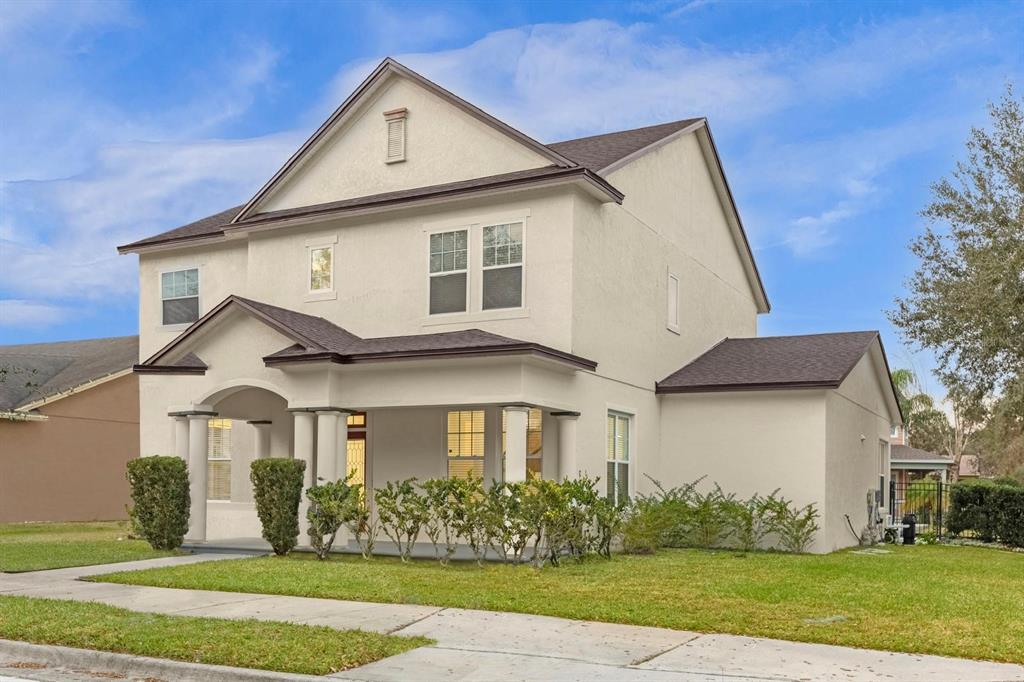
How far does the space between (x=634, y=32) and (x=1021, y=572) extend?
1347 centimetres

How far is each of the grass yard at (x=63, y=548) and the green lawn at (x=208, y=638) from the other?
16.4ft

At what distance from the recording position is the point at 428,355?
54.8ft

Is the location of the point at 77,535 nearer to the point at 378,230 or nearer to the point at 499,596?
the point at 378,230

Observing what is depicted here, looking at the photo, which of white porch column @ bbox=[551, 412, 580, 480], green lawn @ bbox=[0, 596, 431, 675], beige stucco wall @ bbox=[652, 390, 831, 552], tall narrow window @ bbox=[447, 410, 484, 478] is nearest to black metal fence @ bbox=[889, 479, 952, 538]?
beige stucco wall @ bbox=[652, 390, 831, 552]

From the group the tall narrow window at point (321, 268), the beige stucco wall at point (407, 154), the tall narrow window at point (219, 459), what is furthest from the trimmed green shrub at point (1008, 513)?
the tall narrow window at point (219, 459)

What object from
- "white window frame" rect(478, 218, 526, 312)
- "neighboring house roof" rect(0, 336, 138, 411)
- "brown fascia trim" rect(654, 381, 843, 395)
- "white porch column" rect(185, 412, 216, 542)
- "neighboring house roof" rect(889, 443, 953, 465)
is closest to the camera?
"white window frame" rect(478, 218, 526, 312)

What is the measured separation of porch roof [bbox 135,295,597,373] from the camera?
16359 millimetres

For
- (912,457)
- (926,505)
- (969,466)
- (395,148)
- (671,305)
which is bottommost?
(969,466)

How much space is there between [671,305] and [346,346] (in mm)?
7509

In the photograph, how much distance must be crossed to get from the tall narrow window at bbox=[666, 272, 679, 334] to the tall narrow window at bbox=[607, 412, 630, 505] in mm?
2826

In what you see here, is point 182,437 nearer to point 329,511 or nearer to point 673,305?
point 329,511

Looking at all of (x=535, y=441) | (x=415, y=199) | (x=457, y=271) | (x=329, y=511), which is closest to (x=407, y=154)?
(x=415, y=199)

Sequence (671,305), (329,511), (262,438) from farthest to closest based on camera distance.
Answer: (671,305)
(262,438)
(329,511)

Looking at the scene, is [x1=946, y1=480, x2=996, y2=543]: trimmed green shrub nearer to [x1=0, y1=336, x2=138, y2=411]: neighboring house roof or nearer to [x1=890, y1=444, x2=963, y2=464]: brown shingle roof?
[x1=890, y1=444, x2=963, y2=464]: brown shingle roof
